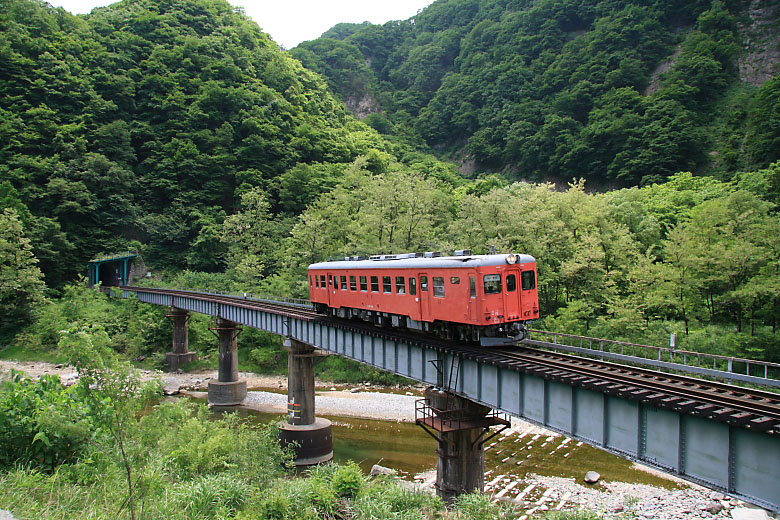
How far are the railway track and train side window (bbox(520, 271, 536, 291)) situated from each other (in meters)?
2.06

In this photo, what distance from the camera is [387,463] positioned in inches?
928

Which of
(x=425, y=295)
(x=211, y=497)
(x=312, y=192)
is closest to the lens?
(x=211, y=497)

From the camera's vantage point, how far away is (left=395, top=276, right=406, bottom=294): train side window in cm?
1825

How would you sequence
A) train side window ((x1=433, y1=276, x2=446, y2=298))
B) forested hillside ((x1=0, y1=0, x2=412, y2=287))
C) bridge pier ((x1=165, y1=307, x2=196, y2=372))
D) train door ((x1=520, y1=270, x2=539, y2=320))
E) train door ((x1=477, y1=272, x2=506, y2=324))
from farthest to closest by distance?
forested hillside ((x1=0, y1=0, x2=412, y2=287)) → bridge pier ((x1=165, y1=307, x2=196, y2=372)) → train side window ((x1=433, y1=276, x2=446, y2=298)) → train door ((x1=520, y1=270, x2=539, y2=320)) → train door ((x1=477, y1=272, x2=506, y2=324))

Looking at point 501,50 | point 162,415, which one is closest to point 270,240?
point 162,415

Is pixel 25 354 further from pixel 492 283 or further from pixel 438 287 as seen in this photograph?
pixel 492 283

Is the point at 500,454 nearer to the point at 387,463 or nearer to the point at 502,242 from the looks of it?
the point at 387,463

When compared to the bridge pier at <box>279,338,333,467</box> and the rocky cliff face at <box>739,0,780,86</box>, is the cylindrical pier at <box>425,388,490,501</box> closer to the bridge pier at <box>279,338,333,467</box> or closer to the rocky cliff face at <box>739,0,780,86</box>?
the bridge pier at <box>279,338,333,467</box>

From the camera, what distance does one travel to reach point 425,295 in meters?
17.1

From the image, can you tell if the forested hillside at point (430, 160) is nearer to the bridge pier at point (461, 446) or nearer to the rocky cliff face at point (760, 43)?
the rocky cliff face at point (760, 43)

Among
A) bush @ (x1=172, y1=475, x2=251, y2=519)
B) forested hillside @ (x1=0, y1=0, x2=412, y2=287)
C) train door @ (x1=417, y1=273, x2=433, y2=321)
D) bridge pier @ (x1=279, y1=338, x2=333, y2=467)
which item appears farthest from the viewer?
forested hillside @ (x1=0, y1=0, x2=412, y2=287)

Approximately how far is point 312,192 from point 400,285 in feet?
149

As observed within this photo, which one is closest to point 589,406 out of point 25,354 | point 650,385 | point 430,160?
point 650,385

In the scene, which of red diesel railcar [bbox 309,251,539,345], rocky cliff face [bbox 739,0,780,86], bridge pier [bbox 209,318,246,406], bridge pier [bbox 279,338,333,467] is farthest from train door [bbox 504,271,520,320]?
rocky cliff face [bbox 739,0,780,86]
